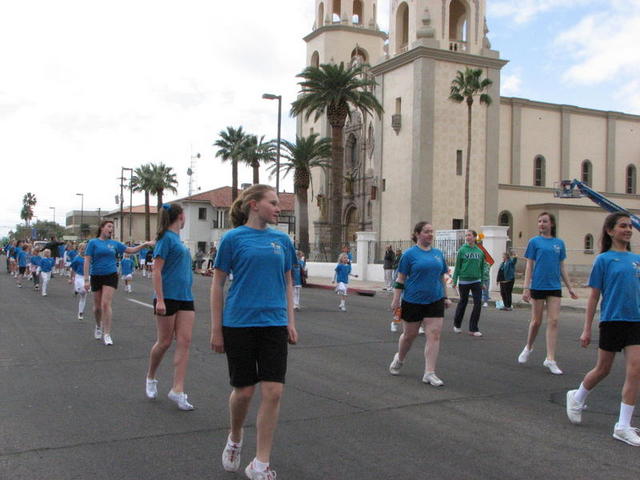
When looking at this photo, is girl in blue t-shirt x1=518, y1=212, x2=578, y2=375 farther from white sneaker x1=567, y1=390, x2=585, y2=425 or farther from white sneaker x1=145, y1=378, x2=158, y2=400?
white sneaker x1=145, y1=378, x2=158, y2=400

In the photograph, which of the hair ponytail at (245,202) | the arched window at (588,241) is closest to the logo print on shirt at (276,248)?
the hair ponytail at (245,202)

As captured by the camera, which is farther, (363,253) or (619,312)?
(363,253)

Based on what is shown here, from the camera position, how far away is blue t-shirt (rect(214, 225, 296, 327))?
4.50 meters

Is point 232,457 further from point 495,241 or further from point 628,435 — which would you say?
point 495,241

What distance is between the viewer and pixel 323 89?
130 feet

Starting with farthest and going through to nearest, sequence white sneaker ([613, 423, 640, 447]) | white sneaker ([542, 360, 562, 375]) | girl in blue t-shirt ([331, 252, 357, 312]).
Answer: girl in blue t-shirt ([331, 252, 357, 312]), white sneaker ([542, 360, 562, 375]), white sneaker ([613, 423, 640, 447])

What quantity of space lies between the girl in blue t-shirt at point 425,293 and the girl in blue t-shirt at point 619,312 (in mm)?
2023

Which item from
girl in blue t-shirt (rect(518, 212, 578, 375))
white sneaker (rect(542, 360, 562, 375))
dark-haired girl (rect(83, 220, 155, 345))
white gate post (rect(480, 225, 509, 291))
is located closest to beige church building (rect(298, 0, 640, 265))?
white gate post (rect(480, 225, 509, 291))

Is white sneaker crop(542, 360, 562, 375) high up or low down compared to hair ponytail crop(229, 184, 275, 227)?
down

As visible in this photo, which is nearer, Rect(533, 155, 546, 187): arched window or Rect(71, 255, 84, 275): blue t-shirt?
Rect(71, 255, 84, 275): blue t-shirt

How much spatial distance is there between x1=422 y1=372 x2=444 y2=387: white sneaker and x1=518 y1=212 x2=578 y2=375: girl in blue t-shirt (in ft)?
5.81

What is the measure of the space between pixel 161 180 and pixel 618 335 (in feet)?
223

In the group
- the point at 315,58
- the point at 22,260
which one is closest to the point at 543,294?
the point at 22,260

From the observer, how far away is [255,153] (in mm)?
51219
